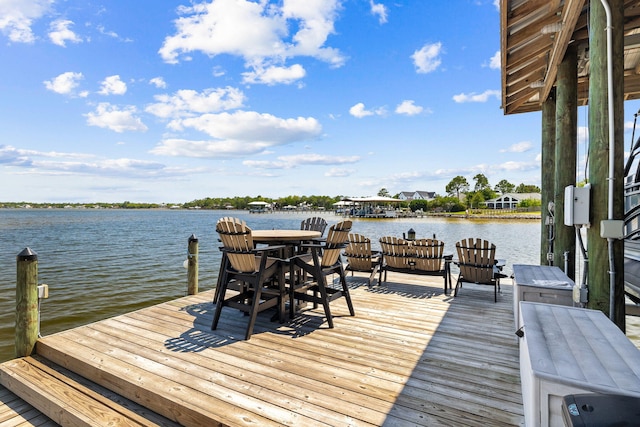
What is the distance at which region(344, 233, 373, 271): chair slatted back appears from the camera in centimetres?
554

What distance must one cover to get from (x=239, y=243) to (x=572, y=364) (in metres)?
2.69

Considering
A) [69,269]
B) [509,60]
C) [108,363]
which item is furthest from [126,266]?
[509,60]

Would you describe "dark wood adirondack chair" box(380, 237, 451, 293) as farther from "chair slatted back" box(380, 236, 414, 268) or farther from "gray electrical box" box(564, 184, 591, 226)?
"gray electrical box" box(564, 184, 591, 226)

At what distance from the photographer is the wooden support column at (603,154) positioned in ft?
6.94

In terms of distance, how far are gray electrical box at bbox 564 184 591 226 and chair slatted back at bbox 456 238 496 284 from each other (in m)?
2.26

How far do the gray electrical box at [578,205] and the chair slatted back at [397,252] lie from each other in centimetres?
283

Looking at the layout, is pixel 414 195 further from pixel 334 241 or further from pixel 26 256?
pixel 26 256

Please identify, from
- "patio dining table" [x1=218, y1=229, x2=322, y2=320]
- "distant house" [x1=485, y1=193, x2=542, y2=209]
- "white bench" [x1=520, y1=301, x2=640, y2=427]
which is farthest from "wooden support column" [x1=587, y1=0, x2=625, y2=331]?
"distant house" [x1=485, y1=193, x2=542, y2=209]

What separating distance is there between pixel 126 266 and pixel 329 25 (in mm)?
10045

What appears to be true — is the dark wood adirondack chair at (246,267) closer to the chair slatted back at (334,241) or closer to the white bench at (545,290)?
the chair slatted back at (334,241)

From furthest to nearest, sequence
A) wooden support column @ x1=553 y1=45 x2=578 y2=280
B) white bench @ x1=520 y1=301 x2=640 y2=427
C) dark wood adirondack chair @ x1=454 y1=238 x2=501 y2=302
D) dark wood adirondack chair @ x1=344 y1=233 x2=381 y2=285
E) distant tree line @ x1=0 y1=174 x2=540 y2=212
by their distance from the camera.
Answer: distant tree line @ x1=0 y1=174 x2=540 y2=212 < dark wood adirondack chair @ x1=344 y1=233 x2=381 y2=285 < dark wood adirondack chair @ x1=454 y1=238 x2=501 y2=302 < wooden support column @ x1=553 y1=45 x2=578 y2=280 < white bench @ x1=520 y1=301 x2=640 y2=427

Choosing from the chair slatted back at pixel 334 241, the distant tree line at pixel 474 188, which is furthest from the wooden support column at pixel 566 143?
the distant tree line at pixel 474 188

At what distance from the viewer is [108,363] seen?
8.20 feet

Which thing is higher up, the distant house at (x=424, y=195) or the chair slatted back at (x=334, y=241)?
the distant house at (x=424, y=195)
